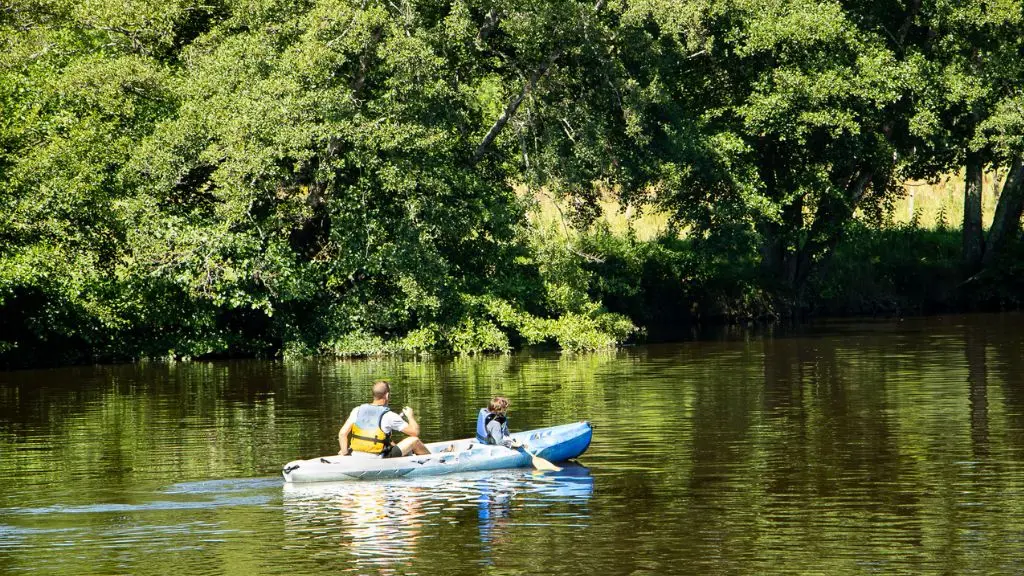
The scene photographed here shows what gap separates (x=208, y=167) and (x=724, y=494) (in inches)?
965

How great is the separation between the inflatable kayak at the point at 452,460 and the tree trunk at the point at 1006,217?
33.0 metres

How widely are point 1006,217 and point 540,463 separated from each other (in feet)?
114

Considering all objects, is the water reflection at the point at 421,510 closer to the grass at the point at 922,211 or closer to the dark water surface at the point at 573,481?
the dark water surface at the point at 573,481

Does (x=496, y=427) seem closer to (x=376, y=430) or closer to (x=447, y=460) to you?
(x=447, y=460)

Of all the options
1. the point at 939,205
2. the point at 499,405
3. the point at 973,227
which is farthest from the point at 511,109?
the point at 939,205

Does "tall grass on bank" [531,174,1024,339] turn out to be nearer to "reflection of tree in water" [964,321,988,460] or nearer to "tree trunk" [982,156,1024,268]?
"tree trunk" [982,156,1024,268]

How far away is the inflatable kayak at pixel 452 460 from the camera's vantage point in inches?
690

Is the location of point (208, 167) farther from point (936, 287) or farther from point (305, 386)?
point (936, 287)

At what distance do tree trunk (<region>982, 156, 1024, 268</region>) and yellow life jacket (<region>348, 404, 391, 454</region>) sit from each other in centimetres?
3465

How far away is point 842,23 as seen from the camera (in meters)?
40.2

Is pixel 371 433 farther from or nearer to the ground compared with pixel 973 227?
nearer to the ground

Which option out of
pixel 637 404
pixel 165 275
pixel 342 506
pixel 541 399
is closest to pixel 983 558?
pixel 342 506

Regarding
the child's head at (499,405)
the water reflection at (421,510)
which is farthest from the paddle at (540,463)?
the child's head at (499,405)

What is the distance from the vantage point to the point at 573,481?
17438mm
